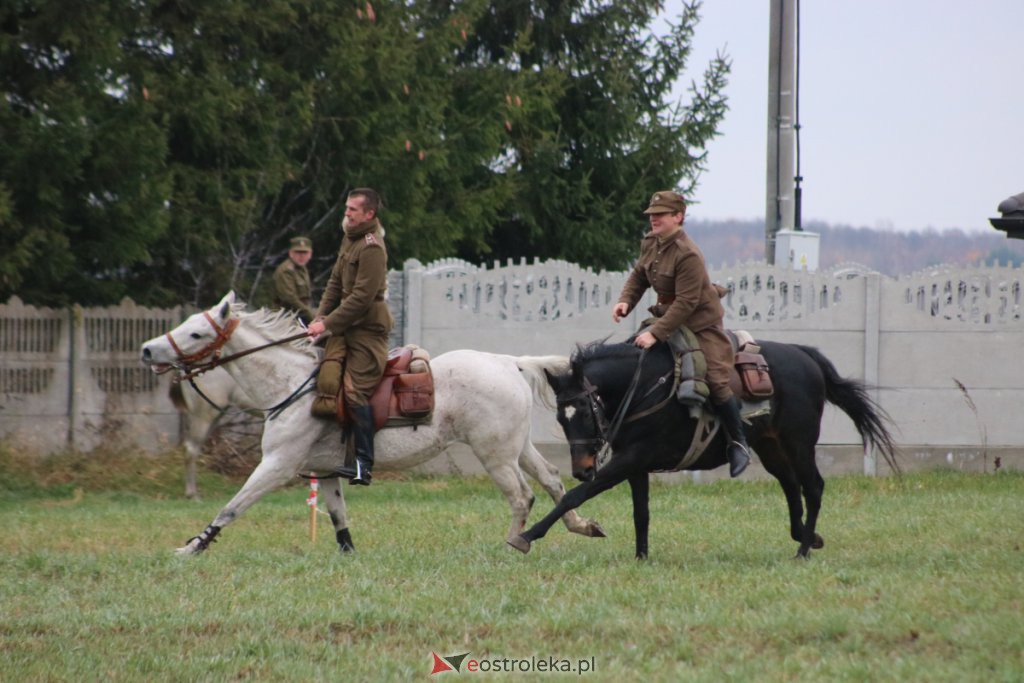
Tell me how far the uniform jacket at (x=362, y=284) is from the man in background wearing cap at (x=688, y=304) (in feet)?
5.58

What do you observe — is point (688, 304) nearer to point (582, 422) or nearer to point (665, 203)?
point (665, 203)

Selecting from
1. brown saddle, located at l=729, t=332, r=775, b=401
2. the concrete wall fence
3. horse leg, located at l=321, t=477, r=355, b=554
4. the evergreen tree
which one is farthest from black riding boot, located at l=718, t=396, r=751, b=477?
the evergreen tree

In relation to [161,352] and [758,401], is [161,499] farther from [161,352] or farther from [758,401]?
[758,401]

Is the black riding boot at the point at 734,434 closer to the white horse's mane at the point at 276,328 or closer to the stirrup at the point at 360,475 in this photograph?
the stirrup at the point at 360,475

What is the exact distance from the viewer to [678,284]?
959 centimetres

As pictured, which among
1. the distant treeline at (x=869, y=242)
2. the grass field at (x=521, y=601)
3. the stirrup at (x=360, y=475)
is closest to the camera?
the grass field at (x=521, y=601)

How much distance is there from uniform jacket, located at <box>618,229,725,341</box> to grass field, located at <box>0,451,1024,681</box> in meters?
1.60

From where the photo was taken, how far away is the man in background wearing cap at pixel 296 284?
1532 cm

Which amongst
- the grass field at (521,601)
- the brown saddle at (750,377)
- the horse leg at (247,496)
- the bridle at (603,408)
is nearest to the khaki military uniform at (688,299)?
the brown saddle at (750,377)

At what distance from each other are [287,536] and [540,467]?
2567mm

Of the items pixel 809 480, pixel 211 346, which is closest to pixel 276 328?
pixel 211 346

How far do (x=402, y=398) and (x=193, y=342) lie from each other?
161 cm

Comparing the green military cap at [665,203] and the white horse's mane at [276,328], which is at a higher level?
the green military cap at [665,203]

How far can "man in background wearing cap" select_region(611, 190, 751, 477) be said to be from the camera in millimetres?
9531
